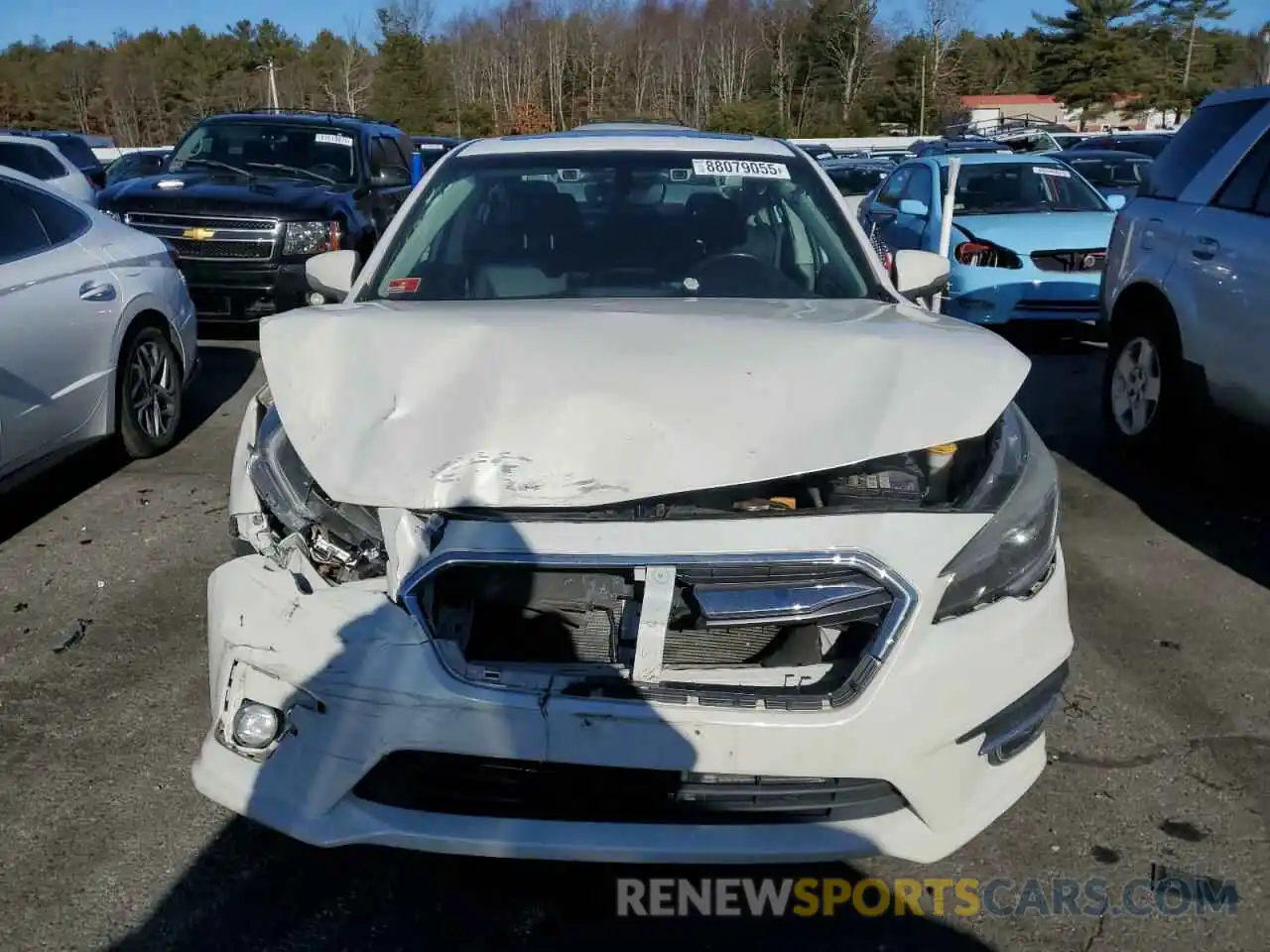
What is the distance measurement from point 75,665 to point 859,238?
2.94 metres

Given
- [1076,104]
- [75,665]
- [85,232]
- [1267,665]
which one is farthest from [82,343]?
[1076,104]

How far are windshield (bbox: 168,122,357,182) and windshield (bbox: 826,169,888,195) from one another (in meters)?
9.03

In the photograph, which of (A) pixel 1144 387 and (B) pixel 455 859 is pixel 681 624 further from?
(A) pixel 1144 387

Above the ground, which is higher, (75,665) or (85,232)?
(85,232)

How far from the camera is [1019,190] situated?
1016 centimetres

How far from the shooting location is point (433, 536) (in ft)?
7.77

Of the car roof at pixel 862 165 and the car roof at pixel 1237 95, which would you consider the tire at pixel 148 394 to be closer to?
the car roof at pixel 1237 95

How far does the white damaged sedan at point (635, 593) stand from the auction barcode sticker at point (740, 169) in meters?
1.25

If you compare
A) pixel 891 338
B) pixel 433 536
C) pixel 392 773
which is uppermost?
pixel 891 338

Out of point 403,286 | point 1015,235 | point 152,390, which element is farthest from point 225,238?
point 1015,235

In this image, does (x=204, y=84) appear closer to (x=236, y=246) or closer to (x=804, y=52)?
(x=804, y=52)

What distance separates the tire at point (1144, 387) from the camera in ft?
18.1

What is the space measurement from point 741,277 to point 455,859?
197 cm

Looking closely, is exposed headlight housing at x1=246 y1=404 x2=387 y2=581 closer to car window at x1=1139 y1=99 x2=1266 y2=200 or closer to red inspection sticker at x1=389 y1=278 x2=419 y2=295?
red inspection sticker at x1=389 y1=278 x2=419 y2=295
